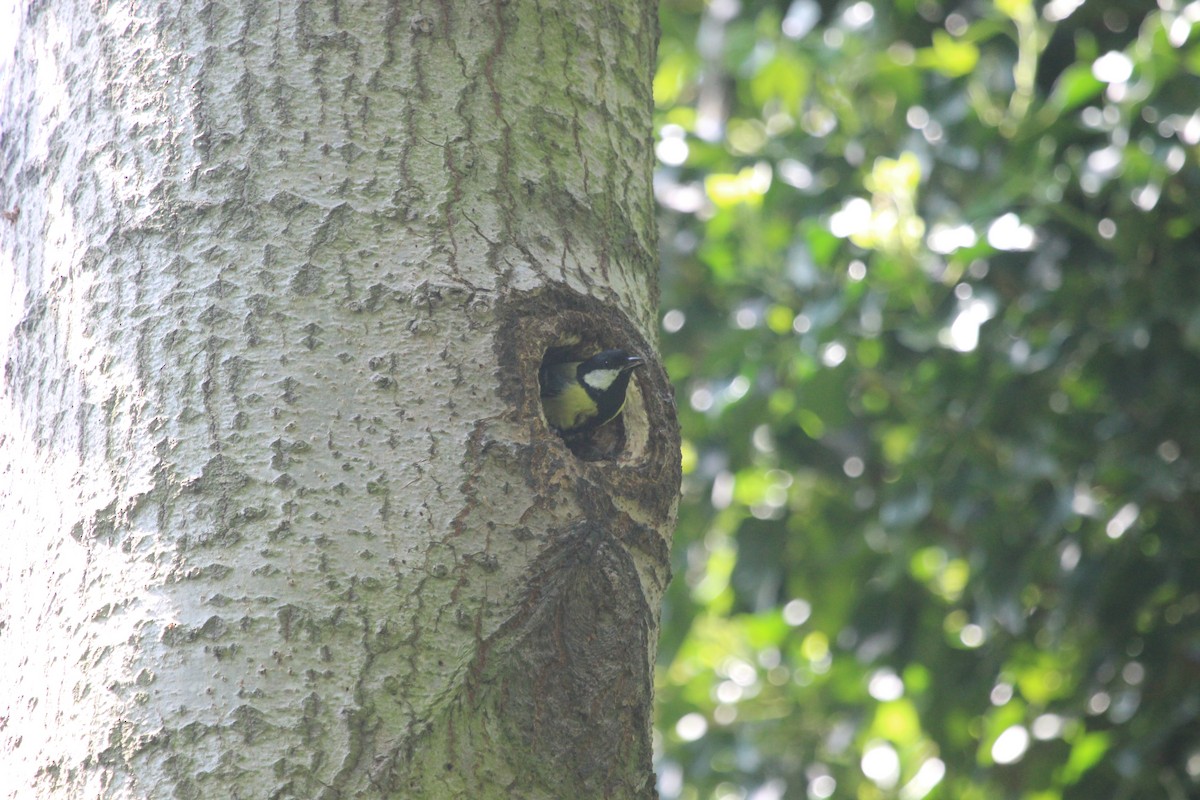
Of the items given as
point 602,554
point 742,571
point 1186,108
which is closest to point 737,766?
point 742,571

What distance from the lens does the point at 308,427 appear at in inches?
44.9

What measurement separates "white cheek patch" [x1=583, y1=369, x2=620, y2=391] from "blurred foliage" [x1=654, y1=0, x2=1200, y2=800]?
105 cm

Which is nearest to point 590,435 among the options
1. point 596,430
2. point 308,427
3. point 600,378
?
point 596,430

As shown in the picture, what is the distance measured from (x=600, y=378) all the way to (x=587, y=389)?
0.36 feet

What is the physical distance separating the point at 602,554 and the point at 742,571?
6.47 feet

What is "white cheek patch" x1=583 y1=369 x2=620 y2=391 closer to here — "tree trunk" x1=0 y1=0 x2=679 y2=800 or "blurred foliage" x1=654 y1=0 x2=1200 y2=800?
"tree trunk" x1=0 y1=0 x2=679 y2=800

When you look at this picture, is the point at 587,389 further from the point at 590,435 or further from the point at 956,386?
the point at 956,386

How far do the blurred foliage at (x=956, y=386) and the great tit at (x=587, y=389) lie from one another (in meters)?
0.88

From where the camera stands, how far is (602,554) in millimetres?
1229

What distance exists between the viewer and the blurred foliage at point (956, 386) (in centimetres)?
260

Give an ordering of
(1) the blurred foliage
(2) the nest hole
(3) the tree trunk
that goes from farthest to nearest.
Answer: (1) the blurred foliage, (2) the nest hole, (3) the tree trunk

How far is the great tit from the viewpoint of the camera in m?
1.48

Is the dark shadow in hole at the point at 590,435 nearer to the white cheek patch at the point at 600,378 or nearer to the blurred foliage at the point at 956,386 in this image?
the white cheek patch at the point at 600,378

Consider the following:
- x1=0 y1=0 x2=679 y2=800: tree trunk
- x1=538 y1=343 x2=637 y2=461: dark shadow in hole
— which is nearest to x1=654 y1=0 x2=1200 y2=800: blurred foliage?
x1=538 y1=343 x2=637 y2=461: dark shadow in hole
